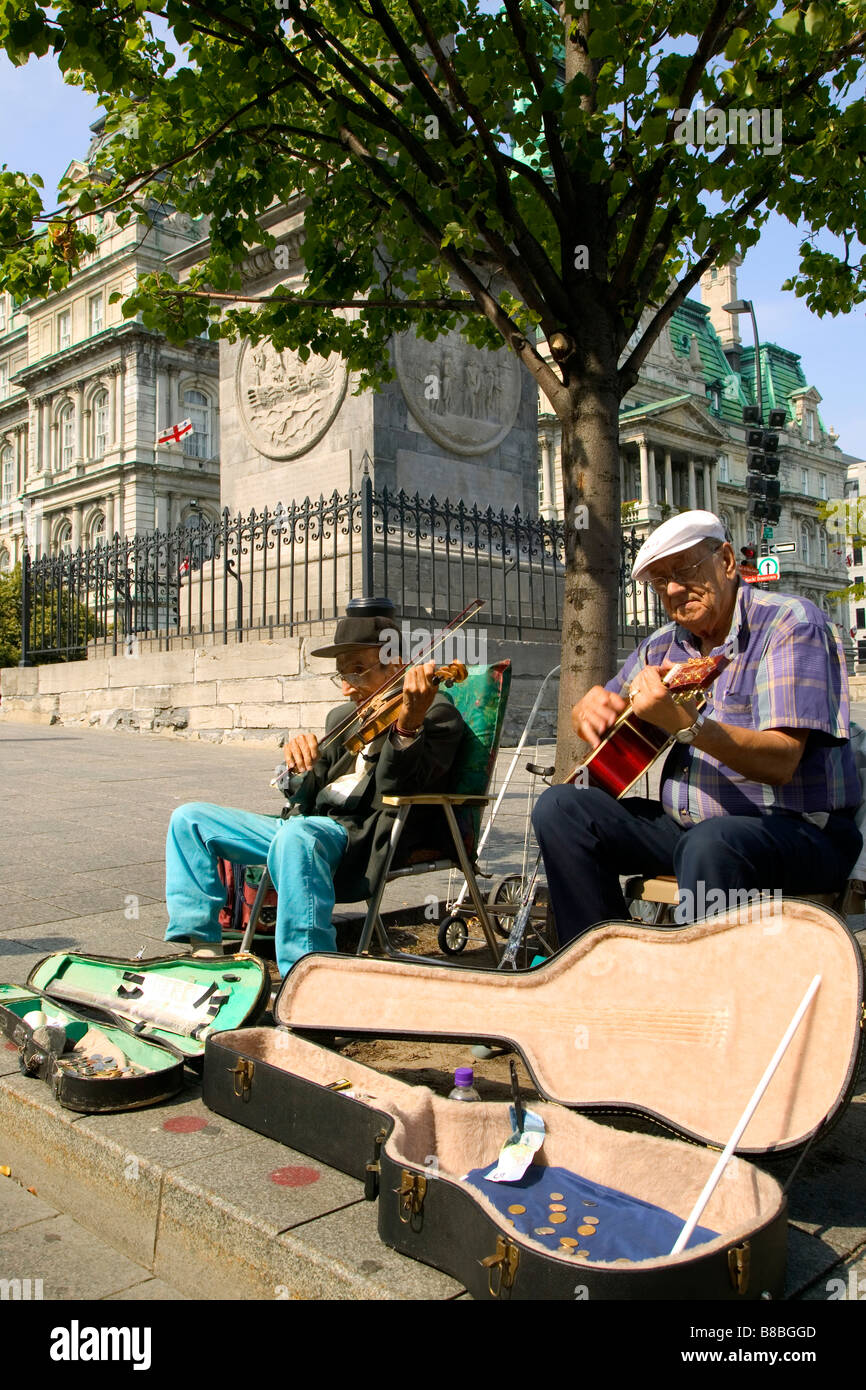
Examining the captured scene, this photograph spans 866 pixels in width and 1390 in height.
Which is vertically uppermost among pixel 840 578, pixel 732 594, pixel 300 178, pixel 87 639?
pixel 840 578

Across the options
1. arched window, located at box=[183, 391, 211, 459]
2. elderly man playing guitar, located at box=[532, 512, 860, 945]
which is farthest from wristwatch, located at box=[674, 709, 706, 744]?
arched window, located at box=[183, 391, 211, 459]

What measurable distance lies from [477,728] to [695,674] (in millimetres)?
1156

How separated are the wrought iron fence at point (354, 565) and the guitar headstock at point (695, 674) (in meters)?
7.36

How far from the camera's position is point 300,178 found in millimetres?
5891

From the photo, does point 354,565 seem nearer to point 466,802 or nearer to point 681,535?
point 466,802

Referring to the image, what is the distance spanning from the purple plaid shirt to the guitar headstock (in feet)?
0.11

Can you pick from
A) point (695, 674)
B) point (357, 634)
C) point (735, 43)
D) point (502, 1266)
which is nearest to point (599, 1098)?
point (502, 1266)

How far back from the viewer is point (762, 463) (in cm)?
2325

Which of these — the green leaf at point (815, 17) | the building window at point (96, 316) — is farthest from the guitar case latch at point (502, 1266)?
the building window at point (96, 316)

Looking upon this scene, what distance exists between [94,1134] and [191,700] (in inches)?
435

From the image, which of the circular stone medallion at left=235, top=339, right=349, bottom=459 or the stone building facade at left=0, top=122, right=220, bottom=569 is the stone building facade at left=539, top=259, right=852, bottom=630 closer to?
the stone building facade at left=0, top=122, right=220, bottom=569

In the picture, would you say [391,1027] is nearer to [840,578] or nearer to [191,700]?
[191,700]

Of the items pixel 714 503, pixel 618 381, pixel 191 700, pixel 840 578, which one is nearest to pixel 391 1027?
pixel 618 381

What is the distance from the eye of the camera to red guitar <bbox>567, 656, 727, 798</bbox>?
3236 mm
